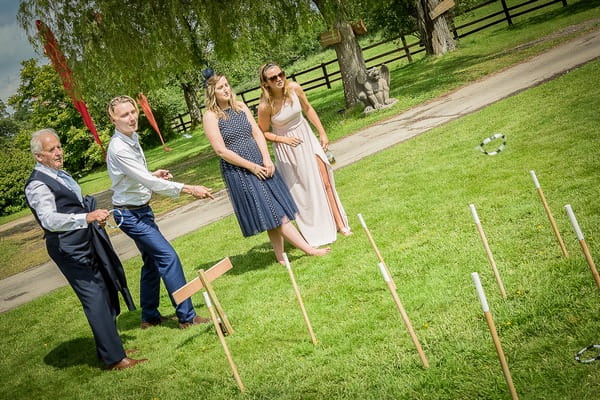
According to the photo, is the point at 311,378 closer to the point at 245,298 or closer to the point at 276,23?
the point at 245,298

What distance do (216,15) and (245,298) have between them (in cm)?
1198

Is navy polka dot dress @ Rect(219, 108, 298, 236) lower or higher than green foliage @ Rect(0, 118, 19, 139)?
lower

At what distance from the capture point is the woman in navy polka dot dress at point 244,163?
232 inches

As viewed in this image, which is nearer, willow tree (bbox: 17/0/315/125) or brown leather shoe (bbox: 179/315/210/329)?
brown leather shoe (bbox: 179/315/210/329)

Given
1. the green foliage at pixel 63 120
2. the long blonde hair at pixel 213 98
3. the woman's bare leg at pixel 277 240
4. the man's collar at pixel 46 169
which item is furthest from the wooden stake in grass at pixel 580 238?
the green foliage at pixel 63 120

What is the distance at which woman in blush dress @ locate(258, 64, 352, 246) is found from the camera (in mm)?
6508

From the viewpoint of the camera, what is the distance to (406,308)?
14.3 feet

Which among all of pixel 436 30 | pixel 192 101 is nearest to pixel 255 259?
pixel 436 30

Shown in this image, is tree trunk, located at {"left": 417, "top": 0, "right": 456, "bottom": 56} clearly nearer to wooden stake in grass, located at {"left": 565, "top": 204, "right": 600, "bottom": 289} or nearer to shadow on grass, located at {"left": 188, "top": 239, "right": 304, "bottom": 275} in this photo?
shadow on grass, located at {"left": 188, "top": 239, "right": 304, "bottom": 275}

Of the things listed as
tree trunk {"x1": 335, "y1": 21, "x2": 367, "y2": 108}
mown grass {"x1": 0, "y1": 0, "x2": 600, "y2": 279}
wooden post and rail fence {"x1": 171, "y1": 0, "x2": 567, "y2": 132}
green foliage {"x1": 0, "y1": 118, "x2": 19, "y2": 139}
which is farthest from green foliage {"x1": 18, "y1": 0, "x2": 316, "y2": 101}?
green foliage {"x1": 0, "y1": 118, "x2": 19, "y2": 139}

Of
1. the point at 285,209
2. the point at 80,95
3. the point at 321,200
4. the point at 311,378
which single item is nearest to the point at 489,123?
the point at 321,200

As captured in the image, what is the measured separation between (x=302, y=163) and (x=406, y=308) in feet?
9.18

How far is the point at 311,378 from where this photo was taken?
386 centimetres

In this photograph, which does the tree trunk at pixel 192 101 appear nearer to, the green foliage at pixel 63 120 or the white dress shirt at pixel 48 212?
the green foliage at pixel 63 120
